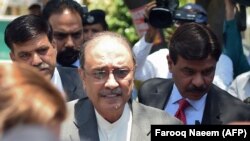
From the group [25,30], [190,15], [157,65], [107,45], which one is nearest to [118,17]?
[157,65]

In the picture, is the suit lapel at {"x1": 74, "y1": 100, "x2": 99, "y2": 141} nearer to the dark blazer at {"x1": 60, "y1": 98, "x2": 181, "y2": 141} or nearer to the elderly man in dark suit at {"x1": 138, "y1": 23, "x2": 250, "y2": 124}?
→ the dark blazer at {"x1": 60, "y1": 98, "x2": 181, "y2": 141}

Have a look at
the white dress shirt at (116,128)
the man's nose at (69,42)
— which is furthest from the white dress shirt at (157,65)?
the white dress shirt at (116,128)

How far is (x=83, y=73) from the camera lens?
4.17m

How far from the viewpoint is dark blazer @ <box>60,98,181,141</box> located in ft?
13.1

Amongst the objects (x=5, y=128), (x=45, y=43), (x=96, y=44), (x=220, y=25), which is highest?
(x=5, y=128)

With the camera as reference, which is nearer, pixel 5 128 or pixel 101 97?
pixel 5 128

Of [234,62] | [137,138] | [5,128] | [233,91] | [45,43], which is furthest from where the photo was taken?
[234,62]

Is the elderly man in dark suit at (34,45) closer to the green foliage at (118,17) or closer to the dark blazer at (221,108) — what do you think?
the dark blazer at (221,108)

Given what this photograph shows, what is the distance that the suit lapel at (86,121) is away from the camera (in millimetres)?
4016

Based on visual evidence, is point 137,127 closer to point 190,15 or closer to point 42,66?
point 42,66

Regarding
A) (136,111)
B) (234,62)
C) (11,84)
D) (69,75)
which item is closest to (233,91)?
(234,62)

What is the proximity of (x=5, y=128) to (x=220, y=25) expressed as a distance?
5840mm

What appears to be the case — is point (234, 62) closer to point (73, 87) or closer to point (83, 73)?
point (73, 87)

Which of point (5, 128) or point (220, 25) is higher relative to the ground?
point (5, 128)
